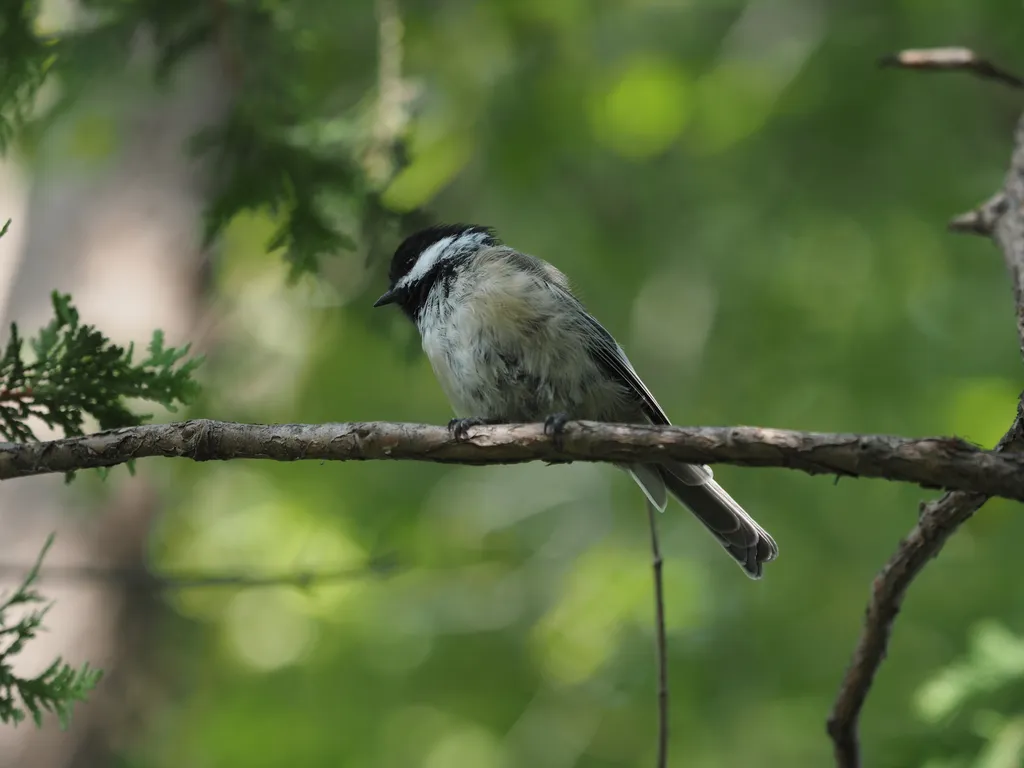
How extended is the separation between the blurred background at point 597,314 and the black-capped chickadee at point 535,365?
0.81 metres

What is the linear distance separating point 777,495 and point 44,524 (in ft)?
13.6

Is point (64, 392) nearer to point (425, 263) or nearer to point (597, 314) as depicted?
point (425, 263)

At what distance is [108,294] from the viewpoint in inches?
223

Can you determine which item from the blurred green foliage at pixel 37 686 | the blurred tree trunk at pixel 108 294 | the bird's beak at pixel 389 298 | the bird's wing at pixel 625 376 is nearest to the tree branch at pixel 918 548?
the bird's wing at pixel 625 376

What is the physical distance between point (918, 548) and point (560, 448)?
921 millimetres

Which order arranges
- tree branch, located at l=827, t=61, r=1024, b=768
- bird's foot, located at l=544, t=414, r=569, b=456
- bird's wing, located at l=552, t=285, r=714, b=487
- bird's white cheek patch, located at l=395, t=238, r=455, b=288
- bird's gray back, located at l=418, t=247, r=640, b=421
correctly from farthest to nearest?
bird's white cheek patch, located at l=395, t=238, r=455, b=288, bird's wing, located at l=552, t=285, r=714, b=487, bird's gray back, located at l=418, t=247, r=640, b=421, tree branch, located at l=827, t=61, r=1024, b=768, bird's foot, located at l=544, t=414, r=569, b=456

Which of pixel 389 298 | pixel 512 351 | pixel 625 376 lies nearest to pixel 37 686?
pixel 512 351

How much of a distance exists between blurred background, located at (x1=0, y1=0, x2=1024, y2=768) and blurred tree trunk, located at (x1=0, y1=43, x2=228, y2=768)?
0.07 feet

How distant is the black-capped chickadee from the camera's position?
11.1 ft

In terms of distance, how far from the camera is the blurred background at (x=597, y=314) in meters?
5.20

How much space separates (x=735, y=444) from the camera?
184 centimetres

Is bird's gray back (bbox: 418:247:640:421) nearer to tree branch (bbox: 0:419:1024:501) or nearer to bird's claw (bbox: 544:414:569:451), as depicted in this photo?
tree branch (bbox: 0:419:1024:501)

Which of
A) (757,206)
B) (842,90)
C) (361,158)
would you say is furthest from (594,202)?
(361,158)

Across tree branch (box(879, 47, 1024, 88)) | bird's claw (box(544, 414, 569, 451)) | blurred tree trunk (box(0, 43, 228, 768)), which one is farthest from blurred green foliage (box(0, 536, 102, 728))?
tree branch (box(879, 47, 1024, 88))
